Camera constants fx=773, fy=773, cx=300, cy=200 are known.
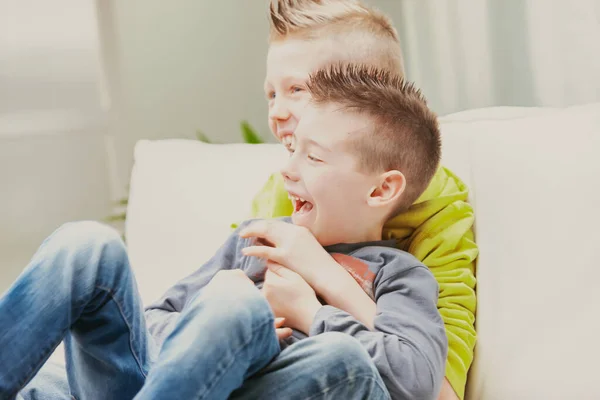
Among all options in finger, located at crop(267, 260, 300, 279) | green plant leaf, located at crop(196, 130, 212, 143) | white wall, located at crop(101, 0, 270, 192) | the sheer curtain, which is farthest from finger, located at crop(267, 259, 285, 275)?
white wall, located at crop(101, 0, 270, 192)

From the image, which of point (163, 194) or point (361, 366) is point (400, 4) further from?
point (361, 366)

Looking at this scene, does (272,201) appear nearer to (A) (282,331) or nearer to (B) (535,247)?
(A) (282,331)

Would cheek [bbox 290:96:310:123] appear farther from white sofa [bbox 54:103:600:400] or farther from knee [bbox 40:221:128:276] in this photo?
knee [bbox 40:221:128:276]

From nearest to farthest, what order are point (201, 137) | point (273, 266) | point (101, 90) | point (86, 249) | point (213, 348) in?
point (213, 348), point (86, 249), point (273, 266), point (201, 137), point (101, 90)

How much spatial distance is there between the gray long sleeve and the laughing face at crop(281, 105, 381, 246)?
4.0 inches

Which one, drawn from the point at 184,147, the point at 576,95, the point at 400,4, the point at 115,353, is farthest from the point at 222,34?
the point at 115,353

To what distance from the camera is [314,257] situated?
1180 millimetres

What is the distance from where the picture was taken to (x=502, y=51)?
1947mm

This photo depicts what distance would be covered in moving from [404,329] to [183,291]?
0.41m

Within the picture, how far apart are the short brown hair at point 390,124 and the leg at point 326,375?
354 millimetres

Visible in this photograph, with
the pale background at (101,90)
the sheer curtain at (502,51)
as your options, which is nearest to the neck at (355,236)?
the sheer curtain at (502,51)

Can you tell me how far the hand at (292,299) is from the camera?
3.71 feet

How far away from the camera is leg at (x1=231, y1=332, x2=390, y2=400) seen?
3.04ft

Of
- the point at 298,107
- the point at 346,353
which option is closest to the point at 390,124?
the point at 298,107
